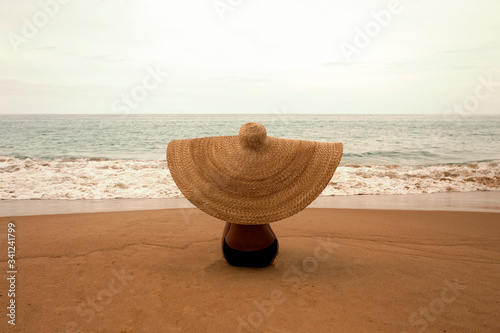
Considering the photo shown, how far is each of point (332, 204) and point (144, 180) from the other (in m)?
4.57

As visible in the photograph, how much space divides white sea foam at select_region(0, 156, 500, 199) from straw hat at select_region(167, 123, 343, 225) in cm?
409

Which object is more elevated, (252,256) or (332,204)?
(252,256)

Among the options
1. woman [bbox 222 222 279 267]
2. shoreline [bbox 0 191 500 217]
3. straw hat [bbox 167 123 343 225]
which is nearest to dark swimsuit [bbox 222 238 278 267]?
woman [bbox 222 222 279 267]

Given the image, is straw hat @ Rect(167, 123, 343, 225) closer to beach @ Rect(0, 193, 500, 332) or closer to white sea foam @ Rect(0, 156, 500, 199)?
beach @ Rect(0, 193, 500, 332)

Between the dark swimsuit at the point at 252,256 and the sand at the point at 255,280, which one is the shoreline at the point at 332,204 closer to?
the sand at the point at 255,280

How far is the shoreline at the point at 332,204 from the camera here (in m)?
5.23

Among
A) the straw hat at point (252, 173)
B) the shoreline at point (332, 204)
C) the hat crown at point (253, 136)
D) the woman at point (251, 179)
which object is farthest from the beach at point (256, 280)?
the shoreline at point (332, 204)

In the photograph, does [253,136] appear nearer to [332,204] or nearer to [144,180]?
[332,204]

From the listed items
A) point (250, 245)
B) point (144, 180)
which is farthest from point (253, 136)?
point (144, 180)

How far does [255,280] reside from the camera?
99.1 inches

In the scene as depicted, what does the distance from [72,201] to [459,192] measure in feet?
26.1

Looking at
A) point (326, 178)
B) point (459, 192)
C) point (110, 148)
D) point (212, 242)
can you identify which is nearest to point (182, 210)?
point (212, 242)

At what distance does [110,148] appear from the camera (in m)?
15.7

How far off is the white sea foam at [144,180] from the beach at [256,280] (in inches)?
110
